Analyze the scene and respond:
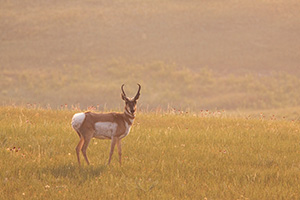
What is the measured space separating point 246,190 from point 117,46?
7602 cm

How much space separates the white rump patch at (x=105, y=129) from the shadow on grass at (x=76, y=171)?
0.68 metres

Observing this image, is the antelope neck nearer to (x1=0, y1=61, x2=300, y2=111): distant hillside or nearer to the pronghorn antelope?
the pronghorn antelope

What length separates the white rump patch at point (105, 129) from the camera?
8813 millimetres

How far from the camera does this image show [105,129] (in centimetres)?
886

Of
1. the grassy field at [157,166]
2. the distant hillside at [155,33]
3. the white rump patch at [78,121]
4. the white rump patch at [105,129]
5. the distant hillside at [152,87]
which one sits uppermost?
the white rump patch at [78,121]

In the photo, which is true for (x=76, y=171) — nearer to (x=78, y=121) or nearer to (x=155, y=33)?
(x=78, y=121)

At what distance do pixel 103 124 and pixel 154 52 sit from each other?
235 feet

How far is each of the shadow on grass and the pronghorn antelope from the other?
0.20 meters

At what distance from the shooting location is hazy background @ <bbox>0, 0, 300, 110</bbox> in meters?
56.3

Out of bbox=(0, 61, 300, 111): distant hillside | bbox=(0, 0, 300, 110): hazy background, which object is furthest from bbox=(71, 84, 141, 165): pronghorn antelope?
bbox=(0, 61, 300, 111): distant hillside

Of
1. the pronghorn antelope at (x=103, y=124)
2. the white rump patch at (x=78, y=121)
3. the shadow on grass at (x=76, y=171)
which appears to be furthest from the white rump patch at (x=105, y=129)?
the shadow on grass at (x=76, y=171)

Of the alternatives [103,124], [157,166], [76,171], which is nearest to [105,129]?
[103,124]

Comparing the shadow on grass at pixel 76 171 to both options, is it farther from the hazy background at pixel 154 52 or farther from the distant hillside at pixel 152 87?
the distant hillside at pixel 152 87

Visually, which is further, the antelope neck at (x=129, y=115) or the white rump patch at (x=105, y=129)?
the antelope neck at (x=129, y=115)
